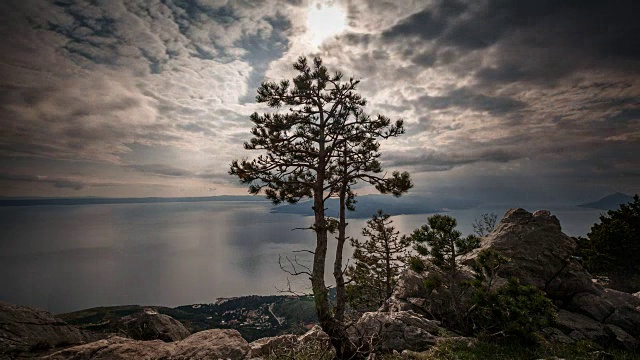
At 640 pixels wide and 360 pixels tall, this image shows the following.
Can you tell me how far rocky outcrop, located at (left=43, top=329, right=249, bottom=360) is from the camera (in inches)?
384

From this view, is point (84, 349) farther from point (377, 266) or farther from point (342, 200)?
point (377, 266)

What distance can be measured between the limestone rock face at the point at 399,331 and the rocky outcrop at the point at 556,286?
2291 millimetres

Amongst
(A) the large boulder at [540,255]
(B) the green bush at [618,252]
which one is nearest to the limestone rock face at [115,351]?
(A) the large boulder at [540,255]

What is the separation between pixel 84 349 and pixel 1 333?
3.66m

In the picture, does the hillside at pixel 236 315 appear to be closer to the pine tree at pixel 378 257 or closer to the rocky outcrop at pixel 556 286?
the pine tree at pixel 378 257

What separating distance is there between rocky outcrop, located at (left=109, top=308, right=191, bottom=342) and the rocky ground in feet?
0.16

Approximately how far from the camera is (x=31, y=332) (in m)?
11.1

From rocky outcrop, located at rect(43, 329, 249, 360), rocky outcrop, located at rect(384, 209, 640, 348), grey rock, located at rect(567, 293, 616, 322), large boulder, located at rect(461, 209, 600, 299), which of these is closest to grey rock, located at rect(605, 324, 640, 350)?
rocky outcrop, located at rect(384, 209, 640, 348)

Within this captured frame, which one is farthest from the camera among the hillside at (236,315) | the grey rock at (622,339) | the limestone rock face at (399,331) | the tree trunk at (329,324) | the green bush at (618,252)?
the hillside at (236,315)

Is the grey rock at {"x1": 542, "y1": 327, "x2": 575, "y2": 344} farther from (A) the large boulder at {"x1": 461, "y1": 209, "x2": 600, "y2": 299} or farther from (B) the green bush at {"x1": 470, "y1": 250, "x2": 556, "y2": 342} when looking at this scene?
(A) the large boulder at {"x1": 461, "y1": 209, "x2": 600, "y2": 299}

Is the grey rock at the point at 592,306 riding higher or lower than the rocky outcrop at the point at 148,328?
higher

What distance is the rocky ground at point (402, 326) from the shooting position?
10.2 metres

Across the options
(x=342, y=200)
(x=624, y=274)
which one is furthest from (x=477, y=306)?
(x=624, y=274)

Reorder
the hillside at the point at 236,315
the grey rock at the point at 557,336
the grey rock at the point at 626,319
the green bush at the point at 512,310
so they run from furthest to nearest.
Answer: the hillside at the point at 236,315 < the grey rock at the point at 626,319 < the grey rock at the point at 557,336 < the green bush at the point at 512,310
